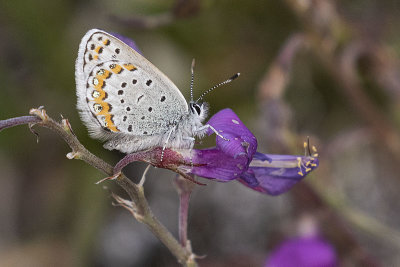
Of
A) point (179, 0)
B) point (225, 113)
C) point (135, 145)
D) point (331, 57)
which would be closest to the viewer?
point (225, 113)

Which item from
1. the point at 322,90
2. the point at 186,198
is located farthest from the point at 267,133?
the point at 322,90

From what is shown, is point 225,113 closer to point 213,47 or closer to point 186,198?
point 186,198

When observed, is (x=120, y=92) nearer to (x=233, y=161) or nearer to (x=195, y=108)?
(x=195, y=108)

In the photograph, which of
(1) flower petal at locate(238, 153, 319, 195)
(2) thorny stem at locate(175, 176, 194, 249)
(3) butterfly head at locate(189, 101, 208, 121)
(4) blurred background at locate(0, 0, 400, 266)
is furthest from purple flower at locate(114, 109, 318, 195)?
(4) blurred background at locate(0, 0, 400, 266)

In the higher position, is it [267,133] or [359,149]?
[267,133]

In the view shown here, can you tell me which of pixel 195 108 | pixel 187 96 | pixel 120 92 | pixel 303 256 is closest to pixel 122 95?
pixel 120 92
